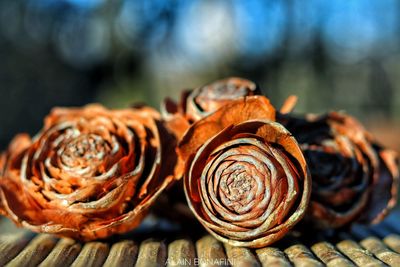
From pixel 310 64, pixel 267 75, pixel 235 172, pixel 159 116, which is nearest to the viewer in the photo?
pixel 235 172

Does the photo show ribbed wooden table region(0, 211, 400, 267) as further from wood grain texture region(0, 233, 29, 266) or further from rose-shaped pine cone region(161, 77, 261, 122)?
rose-shaped pine cone region(161, 77, 261, 122)

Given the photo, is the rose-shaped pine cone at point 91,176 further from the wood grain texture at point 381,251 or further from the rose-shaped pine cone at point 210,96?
the wood grain texture at point 381,251

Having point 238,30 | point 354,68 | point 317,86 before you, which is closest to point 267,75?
point 238,30

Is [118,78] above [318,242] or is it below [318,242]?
below

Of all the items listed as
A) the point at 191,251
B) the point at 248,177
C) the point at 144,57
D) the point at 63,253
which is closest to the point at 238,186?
the point at 248,177

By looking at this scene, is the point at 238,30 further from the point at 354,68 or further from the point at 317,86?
the point at 354,68

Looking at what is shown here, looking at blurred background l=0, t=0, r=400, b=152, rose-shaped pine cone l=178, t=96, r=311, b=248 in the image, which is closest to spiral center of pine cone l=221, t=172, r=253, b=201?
rose-shaped pine cone l=178, t=96, r=311, b=248

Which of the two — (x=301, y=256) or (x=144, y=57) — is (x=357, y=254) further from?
(x=144, y=57)
